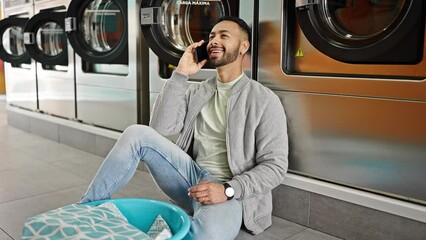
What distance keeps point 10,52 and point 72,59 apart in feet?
4.52

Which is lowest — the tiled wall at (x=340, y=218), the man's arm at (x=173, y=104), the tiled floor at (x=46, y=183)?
the tiled floor at (x=46, y=183)

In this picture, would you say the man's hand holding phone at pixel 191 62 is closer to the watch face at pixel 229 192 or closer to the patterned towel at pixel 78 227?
the watch face at pixel 229 192

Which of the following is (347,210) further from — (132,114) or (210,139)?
(132,114)

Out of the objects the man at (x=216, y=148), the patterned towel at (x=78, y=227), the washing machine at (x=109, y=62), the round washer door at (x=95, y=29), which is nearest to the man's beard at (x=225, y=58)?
the man at (x=216, y=148)

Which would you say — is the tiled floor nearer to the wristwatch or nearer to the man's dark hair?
the wristwatch

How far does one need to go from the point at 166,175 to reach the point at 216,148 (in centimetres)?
22

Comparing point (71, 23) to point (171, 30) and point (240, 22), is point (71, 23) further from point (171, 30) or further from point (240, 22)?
point (240, 22)

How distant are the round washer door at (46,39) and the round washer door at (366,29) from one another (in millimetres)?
2096

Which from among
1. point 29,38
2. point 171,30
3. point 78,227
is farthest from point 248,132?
point 29,38

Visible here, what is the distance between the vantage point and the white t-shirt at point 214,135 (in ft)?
5.19

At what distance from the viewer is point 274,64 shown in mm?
1710

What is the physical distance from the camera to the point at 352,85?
1.48 meters

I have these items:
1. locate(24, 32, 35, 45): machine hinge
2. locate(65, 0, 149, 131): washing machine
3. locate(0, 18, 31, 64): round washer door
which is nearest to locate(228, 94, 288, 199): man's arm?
locate(65, 0, 149, 131): washing machine

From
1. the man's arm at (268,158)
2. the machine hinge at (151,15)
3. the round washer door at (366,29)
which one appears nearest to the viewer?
the round washer door at (366,29)
